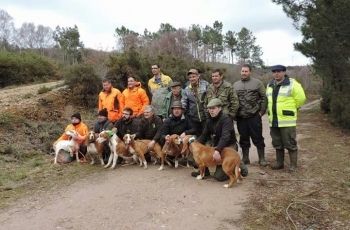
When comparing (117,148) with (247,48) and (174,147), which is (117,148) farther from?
(247,48)

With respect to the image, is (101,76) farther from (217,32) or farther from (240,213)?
(217,32)

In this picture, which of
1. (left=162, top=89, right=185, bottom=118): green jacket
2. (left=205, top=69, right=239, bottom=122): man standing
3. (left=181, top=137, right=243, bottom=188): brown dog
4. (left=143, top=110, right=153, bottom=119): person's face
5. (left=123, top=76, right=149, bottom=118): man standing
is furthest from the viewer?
(left=123, top=76, right=149, bottom=118): man standing

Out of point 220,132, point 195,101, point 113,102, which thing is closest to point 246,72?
point 195,101

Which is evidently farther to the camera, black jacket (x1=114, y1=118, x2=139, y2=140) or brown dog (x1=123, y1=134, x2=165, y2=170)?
black jacket (x1=114, y1=118, x2=139, y2=140)

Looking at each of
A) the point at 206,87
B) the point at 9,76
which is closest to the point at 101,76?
the point at 9,76

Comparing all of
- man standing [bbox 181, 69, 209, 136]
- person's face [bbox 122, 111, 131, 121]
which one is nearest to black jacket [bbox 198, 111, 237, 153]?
man standing [bbox 181, 69, 209, 136]

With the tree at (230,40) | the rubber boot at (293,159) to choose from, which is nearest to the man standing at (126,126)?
the rubber boot at (293,159)

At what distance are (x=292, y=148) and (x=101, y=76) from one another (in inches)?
450

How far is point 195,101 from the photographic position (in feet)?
22.9

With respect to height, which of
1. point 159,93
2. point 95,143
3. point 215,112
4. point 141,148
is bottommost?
point 141,148

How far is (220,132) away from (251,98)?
118cm

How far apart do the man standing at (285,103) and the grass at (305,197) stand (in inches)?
25.8

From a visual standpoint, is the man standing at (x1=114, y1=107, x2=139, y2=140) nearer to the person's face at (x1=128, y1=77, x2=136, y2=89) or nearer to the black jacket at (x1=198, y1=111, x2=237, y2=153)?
the person's face at (x1=128, y1=77, x2=136, y2=89)

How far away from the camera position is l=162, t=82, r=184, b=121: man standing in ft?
23.6
